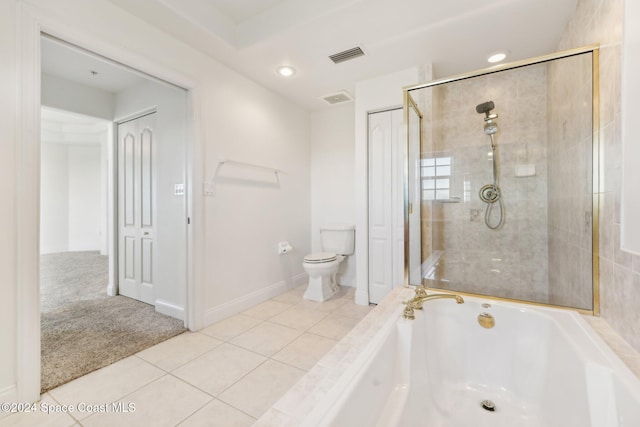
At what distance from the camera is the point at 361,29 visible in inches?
75.7

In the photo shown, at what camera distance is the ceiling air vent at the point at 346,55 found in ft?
7.14

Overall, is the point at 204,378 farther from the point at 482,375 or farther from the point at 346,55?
the point at 346,55

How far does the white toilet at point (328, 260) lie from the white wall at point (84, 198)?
5187 millimetres

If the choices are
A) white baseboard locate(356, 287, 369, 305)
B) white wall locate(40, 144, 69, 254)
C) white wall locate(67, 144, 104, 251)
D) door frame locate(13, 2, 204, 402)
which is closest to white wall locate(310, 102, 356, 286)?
white baseboard locate(356, 287, 369, 305)

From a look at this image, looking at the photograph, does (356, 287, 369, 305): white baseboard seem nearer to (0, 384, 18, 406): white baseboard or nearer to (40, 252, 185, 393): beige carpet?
Answer: (40, 252, 185, 393): beige carpet

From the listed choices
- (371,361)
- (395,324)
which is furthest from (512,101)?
(371,361)

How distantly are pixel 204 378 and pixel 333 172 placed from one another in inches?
99.6

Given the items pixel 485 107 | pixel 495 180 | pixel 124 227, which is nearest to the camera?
pixel 495 180

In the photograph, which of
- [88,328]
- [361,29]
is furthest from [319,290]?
[361,29]

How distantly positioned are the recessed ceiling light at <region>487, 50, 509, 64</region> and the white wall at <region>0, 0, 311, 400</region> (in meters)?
2.03

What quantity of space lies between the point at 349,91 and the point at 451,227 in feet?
5.77

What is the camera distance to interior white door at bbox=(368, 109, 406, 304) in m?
2.61

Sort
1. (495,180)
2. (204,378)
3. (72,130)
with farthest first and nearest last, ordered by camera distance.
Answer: (72,130) → (495,180) → (204,378)

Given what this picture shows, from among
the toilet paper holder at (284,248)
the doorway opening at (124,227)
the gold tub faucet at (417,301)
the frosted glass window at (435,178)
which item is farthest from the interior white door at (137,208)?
the frosted glass window at (435,178)
